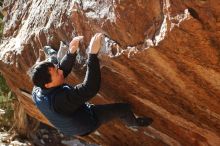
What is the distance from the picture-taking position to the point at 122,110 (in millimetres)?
A: 5277

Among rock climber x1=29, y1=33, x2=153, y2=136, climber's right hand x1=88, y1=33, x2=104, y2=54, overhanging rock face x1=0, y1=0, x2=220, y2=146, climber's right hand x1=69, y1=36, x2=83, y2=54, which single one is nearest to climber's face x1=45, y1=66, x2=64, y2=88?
rock climber x1=29, y1=33, x2=153, y2=136

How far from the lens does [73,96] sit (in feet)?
15.2

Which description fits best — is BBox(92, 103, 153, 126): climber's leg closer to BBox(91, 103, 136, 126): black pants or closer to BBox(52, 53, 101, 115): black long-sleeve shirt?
BBox(91, 103, 136, 126): black pants

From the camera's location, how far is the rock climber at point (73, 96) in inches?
181

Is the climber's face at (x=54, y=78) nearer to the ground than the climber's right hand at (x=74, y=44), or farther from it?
nearer to the ground

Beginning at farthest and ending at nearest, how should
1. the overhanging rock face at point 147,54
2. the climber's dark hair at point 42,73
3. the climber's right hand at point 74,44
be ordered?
the climber's right hand at point 74,44
the climber's dark hair at point 42,73
the overhanging rock face at point 147,54

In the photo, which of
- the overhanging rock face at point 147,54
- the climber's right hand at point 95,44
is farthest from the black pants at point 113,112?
the climber's right hand at point 95,44

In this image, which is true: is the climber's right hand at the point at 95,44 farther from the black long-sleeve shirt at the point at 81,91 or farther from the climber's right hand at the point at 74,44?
the climber's right hand at the point at 74,44

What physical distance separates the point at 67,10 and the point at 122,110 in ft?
4.16

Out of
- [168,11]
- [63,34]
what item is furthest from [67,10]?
[168,11]

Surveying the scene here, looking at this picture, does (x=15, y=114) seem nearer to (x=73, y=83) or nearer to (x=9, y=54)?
(x=9, y=54)

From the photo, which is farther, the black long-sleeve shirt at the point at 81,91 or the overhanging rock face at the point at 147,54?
the black long-sleeve shirt at the point at 81,91

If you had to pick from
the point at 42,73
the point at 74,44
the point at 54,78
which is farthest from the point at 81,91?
the point at 74,44

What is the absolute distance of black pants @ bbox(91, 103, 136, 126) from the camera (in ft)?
17.0
